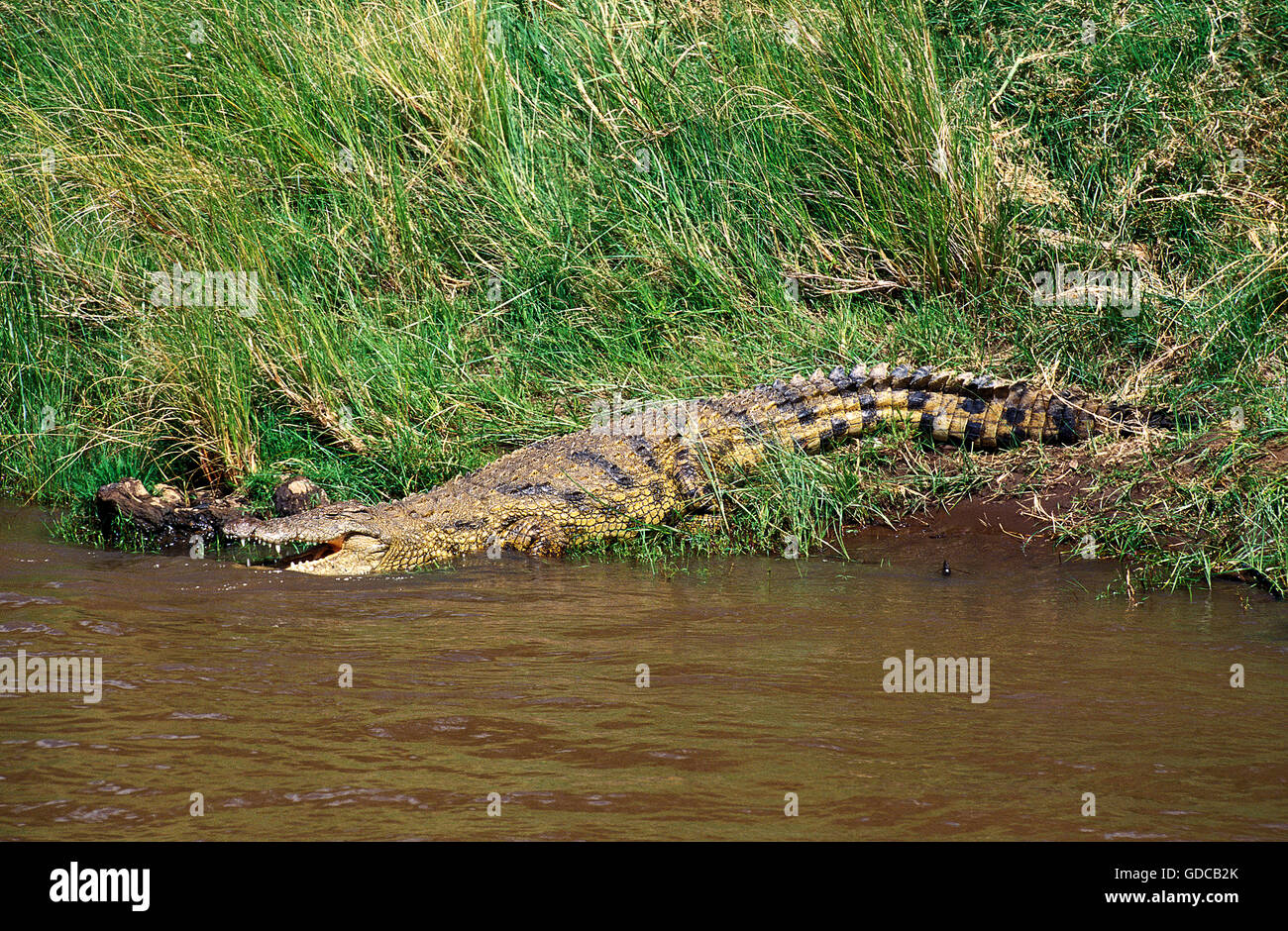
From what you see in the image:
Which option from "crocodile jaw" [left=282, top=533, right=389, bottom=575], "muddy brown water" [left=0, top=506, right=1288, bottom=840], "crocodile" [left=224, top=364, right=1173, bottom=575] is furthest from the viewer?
"crocodile" [left=224, top=364, right=1173, bottom=575]

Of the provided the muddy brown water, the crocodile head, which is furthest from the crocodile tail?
the crocodile head

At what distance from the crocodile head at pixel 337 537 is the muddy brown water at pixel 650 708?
0.50ft

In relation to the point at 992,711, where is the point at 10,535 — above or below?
above

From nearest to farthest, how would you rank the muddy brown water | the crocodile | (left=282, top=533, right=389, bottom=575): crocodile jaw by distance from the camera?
1. the muddy brown water
2. (left=282, top=533, right=389, bottom=575): crocodile jaw
3. the crocodile

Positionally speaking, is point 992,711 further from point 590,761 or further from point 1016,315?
point 1016,315

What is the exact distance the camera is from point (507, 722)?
11.0ft

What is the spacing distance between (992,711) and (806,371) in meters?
2.67

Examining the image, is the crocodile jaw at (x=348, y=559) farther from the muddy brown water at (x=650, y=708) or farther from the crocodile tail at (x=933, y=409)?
the crocodile tail at (x=933, y=409)

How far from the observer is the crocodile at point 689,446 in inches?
208

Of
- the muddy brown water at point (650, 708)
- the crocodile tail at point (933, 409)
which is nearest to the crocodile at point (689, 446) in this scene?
the crocodile tail at point (933, 409)

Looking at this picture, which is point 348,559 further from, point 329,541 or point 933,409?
point 933,409

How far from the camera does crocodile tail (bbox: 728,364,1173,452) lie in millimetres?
5301

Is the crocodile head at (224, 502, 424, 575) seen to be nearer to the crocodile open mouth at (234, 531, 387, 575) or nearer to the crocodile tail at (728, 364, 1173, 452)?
the crocodile open mouth at (234, 531, 387, 575)
